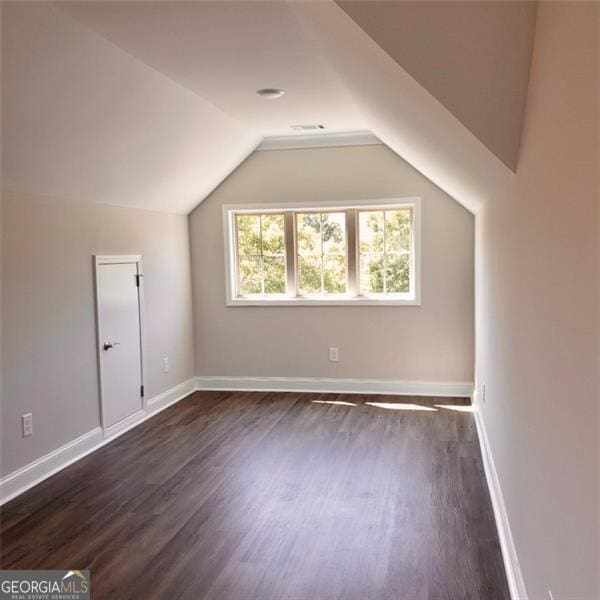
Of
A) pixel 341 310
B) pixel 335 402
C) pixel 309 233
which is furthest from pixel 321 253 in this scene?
pixel 335 402

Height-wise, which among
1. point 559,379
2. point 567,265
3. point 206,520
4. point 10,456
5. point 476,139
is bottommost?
point 206,520

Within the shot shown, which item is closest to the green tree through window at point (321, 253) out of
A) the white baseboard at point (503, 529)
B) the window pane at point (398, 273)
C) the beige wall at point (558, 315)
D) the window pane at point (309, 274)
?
the window pane at point (309, 274)

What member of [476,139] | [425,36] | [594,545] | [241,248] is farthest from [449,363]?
[594,545]

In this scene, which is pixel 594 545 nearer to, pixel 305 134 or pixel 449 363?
pixel 449 363

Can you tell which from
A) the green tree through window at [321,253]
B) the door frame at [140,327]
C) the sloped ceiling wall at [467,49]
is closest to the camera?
the sloped ceiling wall at [467,49]

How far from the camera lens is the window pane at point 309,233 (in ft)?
19.7

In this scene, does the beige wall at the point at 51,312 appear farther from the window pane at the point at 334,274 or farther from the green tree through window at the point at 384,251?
the green tree through window at the point at 384,251

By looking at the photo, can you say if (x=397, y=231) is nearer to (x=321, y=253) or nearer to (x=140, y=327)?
(x=321, y=253)

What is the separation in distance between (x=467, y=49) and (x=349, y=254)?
405 cm

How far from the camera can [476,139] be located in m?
2.14

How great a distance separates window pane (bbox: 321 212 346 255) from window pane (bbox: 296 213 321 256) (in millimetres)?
62

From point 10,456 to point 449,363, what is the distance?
3.85 meters

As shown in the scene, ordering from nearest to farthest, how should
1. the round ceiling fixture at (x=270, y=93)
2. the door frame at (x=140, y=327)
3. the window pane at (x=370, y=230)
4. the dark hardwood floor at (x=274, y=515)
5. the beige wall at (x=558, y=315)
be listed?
the beige wall at (x=558, y=315), the dark hardwood floor at (x=274, y=515), the round ceiling fixture at (x=270, y=93), the door frame at (x=140, y=327), the window pane at (x=370, y=230)

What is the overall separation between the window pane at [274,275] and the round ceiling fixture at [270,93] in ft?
7.30
